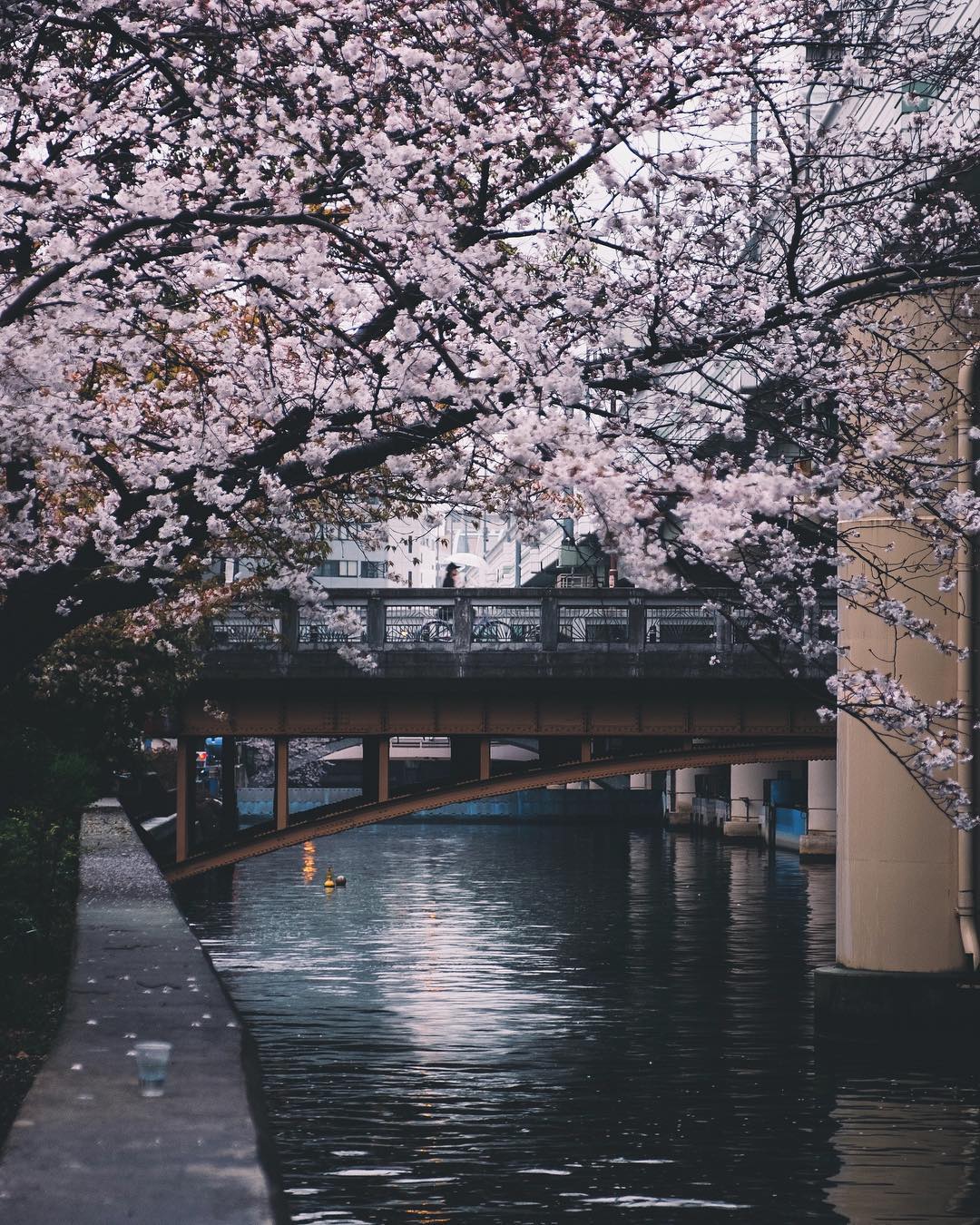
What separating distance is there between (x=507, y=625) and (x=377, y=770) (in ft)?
15.6

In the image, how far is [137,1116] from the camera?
196 inches

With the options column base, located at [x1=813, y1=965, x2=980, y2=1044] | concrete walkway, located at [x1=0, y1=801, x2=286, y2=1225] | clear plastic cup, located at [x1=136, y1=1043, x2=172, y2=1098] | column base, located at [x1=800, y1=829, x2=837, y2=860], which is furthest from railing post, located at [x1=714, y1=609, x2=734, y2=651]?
clear plastic cup, located at [x1=136, y1=1043, x2=172, y2=1098]

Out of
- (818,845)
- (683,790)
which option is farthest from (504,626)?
(683,790)

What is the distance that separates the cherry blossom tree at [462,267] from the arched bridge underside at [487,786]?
22359 millimetres

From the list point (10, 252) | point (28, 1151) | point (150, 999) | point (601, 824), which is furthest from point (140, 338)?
point (601, 824)

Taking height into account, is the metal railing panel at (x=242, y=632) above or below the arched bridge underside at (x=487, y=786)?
above

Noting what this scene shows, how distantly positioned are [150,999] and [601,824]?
255ft

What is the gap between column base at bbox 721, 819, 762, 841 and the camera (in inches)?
2608

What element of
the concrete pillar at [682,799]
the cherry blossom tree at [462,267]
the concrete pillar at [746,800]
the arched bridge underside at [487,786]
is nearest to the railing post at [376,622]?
the arched bridge underside at [487,786]

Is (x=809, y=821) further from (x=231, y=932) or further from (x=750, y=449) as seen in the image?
(x=750, y=449)

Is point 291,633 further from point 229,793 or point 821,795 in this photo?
point 821,795

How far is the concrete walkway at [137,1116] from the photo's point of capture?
4.12 meters

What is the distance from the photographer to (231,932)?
37.0 metres

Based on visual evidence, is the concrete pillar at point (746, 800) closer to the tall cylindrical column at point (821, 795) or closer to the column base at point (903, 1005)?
the tall cylindrical column at point (821, 795)
